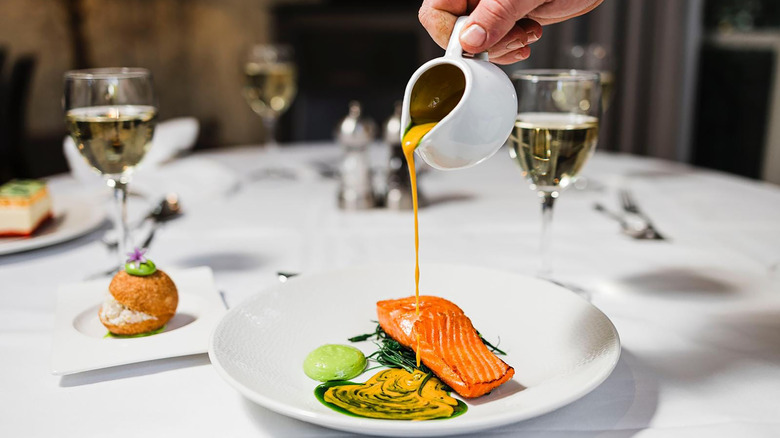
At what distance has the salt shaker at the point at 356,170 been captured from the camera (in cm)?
160

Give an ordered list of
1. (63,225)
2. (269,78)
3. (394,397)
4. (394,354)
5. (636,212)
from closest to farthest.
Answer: (394,397) → (394,354) → (63,225) → (636,212) → (269,78)

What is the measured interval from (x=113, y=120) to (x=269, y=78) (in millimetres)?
1012

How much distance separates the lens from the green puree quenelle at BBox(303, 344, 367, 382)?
2.50 feet

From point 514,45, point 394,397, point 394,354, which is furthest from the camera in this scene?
point 514,45

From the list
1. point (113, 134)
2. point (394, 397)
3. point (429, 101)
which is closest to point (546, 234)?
point (429, 101)

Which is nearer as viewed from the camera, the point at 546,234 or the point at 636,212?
the point at 546,234

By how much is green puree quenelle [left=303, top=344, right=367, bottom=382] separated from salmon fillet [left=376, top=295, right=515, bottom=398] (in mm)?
63

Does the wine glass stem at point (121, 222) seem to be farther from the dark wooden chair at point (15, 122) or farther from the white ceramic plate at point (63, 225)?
the dark wooden chair at point (15, 122)

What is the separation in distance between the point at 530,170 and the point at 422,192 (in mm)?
640

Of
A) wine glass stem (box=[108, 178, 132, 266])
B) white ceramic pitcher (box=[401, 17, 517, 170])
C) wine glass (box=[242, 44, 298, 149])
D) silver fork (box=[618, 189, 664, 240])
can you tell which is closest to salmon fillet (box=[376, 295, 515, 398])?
white ceramic pitcher (box=[401, 17, 517, 170])

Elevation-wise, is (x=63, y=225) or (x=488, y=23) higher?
(x=488, y=23)

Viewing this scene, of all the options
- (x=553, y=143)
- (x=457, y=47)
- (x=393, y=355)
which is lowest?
(x=393, y=355)

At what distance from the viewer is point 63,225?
1396 mm

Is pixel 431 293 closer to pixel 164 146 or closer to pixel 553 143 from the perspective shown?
pixel 553 143
